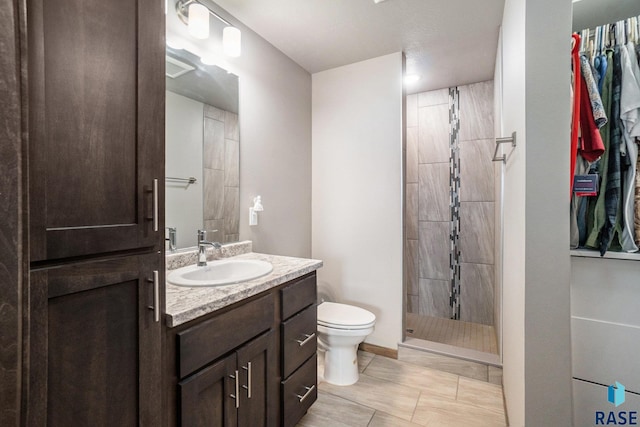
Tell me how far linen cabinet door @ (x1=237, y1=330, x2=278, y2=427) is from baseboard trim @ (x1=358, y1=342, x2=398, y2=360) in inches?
47.6

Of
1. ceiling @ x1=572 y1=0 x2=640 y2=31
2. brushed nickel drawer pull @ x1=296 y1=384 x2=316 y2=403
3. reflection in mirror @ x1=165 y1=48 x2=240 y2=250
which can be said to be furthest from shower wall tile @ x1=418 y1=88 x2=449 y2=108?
brushed nickel drawer pull @ x1=296 y1=384 x2=316 y2=403

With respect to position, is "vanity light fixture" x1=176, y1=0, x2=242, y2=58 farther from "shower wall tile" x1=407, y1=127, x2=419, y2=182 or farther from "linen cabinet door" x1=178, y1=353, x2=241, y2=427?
"shower wall tile" x1=407, y1=127, x2=419, y2=182

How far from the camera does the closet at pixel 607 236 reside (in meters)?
1.09

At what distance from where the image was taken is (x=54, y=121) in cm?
63

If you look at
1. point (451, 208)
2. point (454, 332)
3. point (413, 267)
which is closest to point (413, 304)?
point (413, 267)

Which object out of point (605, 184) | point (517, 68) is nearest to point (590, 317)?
point (605, 184)

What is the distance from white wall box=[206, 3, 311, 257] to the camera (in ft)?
6.31

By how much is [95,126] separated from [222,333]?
2.52 feet

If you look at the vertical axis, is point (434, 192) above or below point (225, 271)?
above

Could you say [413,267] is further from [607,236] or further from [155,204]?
[155,204]

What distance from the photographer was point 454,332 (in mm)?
2637

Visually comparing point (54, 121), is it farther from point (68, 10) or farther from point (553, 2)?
point (553, 2)

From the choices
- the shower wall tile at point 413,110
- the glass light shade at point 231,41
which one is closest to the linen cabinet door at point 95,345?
the glass light shade at point 231,41

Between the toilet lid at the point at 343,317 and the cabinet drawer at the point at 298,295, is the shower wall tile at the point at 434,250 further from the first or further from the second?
the cabinet drawer at the point at 298,295
